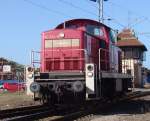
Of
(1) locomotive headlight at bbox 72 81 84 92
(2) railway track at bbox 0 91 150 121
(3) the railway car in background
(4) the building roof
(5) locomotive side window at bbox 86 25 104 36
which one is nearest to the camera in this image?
(2) railway track at bbox 0 91 150 121

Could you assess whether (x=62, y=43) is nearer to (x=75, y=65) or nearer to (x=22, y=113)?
(x=75, y=65)

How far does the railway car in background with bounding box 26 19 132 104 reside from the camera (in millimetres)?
15973

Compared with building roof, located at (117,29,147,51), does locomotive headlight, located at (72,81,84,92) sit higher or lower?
lower

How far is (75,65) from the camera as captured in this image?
17.3 m

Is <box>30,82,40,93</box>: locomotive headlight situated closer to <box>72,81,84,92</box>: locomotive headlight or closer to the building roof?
<box>72,81,84,92</box>: locomotive headlight

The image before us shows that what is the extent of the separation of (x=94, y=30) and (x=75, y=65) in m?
2.37

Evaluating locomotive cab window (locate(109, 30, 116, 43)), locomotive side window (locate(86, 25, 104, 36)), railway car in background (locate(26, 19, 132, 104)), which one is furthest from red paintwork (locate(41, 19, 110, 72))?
locomotive cab window (locate(109, 30, 116, 43))

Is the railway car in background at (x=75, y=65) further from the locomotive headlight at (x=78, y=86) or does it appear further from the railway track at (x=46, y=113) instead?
the railway track at (x=46, y=113)

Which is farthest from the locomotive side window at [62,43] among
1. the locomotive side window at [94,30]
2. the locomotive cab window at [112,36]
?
the locomotive cab window at [112,36]

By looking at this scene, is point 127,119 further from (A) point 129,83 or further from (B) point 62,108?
(A) point 129,83

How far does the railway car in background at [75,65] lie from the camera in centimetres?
1597

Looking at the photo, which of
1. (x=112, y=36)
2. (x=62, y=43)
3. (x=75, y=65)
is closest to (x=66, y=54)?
(x=62, y=43)

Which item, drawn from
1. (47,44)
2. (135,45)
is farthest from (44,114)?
(135,45)

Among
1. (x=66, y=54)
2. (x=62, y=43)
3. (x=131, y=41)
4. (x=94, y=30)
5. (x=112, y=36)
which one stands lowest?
(x=66, y=54)
